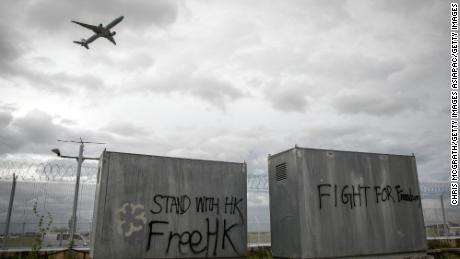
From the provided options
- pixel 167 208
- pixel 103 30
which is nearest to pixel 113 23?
pixel 103 30

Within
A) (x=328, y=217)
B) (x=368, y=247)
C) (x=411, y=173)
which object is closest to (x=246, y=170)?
(x=328, y=217)

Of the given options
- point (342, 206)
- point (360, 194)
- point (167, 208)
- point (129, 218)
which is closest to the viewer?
point (129, 218)

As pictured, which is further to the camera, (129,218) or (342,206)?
(342,206)

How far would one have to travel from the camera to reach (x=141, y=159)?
957 cm

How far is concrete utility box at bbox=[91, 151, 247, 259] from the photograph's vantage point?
8938mm

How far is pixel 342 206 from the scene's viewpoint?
1002cm

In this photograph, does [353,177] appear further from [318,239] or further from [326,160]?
[318,239]

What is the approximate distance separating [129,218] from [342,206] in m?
6.08

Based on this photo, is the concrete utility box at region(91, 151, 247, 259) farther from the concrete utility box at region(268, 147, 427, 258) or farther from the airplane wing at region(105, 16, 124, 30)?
the airplane wing at region(105, 16, 124, 30)

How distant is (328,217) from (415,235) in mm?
3448

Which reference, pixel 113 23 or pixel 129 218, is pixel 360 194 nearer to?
pixel 129 218

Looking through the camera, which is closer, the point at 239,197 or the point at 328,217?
the point at 328,217

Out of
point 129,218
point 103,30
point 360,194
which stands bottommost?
point 129,218

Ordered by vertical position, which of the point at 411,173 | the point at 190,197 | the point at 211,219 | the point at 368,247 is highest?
the point at 411,173
